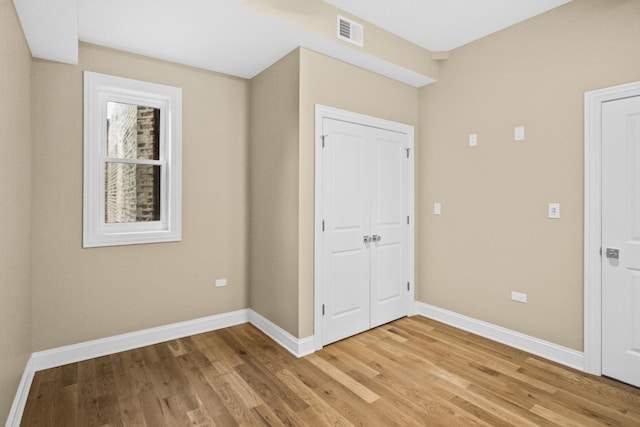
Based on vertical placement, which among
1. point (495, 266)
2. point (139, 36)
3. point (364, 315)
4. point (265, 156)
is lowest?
point (364, 315)

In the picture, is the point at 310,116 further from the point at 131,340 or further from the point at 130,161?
the point at 131,340

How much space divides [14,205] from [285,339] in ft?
7.29

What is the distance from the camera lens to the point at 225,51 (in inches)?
120

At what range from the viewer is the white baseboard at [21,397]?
199 centimetres

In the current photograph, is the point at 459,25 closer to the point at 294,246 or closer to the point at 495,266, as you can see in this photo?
the point at 495,266

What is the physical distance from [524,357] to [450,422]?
1.25 meters

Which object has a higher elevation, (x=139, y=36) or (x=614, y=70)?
(x=139, y=36)

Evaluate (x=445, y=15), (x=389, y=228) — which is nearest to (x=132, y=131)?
(x=389, y=228)

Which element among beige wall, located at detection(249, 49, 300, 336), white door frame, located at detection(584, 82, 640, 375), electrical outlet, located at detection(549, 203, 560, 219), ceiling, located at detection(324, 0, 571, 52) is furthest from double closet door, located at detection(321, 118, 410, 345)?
white door frame, located at detection(584, 82, 640, 375)

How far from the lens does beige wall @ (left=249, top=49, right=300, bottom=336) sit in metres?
3.04

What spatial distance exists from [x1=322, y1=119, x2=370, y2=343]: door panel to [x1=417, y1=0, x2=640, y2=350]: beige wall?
0.95 m

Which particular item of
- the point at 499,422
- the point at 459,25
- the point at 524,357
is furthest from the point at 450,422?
the point at 459,25

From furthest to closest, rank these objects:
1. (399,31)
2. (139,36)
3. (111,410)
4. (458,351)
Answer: (399,31) → (458,351) → (139,36) → (111,410)

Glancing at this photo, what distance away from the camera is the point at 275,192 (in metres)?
3.29
